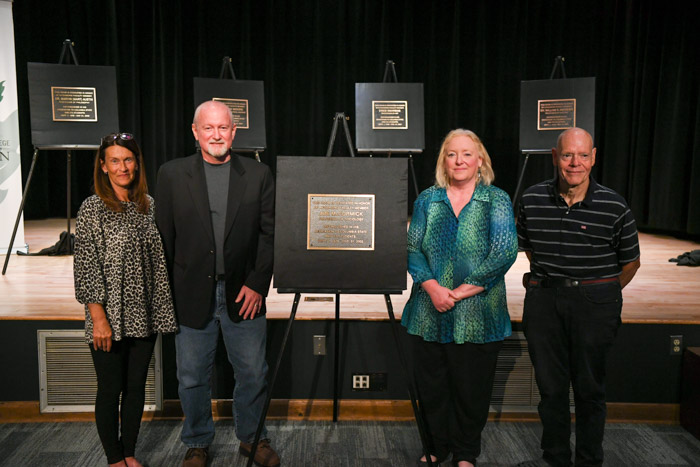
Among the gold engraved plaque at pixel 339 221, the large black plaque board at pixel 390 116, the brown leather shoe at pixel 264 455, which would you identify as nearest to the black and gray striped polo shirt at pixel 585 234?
the gold engraved plaque at pixel 339 221

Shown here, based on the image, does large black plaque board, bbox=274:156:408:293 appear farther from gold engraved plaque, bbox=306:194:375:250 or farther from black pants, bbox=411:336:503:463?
black pants, bbox=411:336:503:463

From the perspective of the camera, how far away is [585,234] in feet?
7.20

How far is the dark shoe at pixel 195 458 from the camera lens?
2.45 metres

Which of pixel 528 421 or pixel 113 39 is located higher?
pixel 113 39

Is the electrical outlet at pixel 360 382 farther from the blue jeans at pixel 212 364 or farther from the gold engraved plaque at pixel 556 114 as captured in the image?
the gold engraved plaque at pixel 556 114

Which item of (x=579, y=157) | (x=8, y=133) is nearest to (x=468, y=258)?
(x=579, y=157)

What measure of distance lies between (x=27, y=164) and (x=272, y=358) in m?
6.09

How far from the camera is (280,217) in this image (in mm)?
2141

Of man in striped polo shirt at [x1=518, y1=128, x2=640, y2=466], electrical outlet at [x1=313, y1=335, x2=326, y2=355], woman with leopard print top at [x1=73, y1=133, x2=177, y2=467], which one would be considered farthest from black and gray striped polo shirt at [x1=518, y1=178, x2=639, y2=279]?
woman with leopard print top at [x1=73, y1=133, x2=177, y2=467]

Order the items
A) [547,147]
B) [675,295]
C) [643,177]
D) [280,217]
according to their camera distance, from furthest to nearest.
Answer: [643,177] < [547,147] < [675,295] < [280,217]

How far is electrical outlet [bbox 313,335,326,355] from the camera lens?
2.98 meters

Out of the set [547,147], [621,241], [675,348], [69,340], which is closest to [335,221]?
[621,241]

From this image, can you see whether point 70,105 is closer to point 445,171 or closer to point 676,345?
point 445,171

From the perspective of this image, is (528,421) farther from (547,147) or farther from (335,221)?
(547,147)
